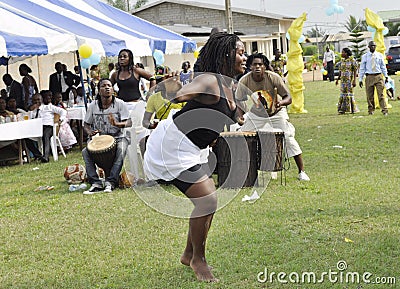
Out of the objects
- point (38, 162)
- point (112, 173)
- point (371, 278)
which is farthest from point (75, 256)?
point (38, 162)

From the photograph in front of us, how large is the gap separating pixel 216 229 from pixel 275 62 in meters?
13.4

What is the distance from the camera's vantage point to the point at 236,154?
339 inches

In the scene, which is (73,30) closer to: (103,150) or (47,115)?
(47,115)

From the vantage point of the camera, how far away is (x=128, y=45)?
13.3 m

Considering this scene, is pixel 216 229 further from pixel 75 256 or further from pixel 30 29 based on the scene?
pixel 30 29

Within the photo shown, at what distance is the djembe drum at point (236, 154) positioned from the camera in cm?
830

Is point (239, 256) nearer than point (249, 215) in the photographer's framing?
Yes

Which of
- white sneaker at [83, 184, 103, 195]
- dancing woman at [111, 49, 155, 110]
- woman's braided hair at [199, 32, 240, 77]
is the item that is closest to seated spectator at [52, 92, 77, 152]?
dancing woman at [111, 49, 155, 110]

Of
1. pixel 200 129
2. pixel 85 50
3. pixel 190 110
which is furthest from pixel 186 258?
pixel 85 50

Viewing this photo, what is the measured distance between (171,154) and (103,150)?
3977 mm

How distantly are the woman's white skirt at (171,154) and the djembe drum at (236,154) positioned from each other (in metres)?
3.13

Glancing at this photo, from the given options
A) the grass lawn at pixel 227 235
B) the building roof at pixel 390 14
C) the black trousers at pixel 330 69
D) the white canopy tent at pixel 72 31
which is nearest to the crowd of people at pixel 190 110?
the grass lawn at pixel 227 235

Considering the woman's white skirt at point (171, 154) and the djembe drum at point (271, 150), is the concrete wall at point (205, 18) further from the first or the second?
the woman's white skirt at point (171, 154)

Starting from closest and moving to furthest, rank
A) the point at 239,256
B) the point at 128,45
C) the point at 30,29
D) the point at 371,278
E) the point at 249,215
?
the point at 371,278 < the point at 239,256 < the point at 249,215 < the point at 30,29 < the point at 128,45
